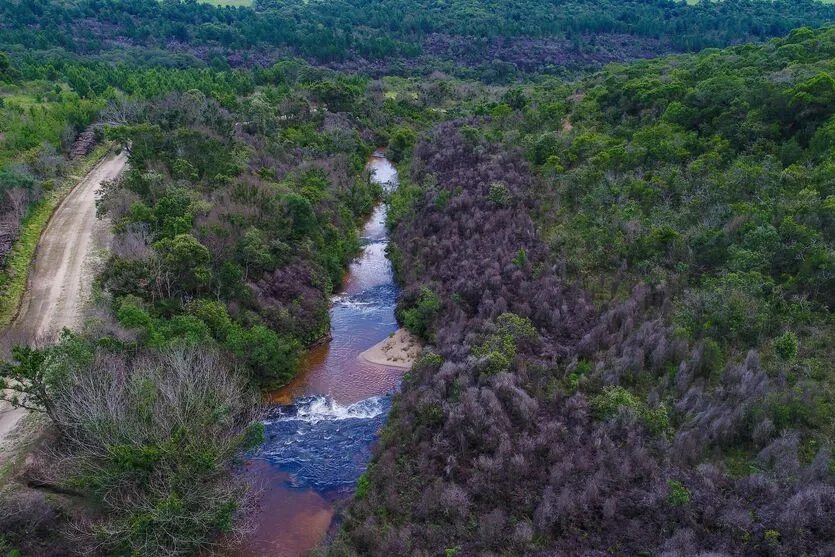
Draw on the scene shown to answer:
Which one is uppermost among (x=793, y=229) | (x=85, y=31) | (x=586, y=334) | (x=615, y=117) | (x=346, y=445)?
(x=85, y=31)

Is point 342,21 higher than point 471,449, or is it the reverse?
point 342,21

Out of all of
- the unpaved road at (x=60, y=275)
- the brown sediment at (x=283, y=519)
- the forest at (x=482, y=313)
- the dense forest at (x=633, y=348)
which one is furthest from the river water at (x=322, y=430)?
the unpaved road at (x=60, y=275)

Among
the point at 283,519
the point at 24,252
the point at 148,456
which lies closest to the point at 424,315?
the point at 283,519

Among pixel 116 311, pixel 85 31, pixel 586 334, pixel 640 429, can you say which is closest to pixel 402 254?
pixel 586 334

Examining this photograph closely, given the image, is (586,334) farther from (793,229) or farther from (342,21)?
(342,21)

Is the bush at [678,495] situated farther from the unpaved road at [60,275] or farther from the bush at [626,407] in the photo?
the unpaved road at [60,275]

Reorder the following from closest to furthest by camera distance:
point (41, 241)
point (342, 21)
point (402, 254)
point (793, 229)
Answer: point (793, 229), point (41, 241), point (402, 254), point (342, 21)

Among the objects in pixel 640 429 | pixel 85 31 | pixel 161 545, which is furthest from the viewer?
pixel 85 31
